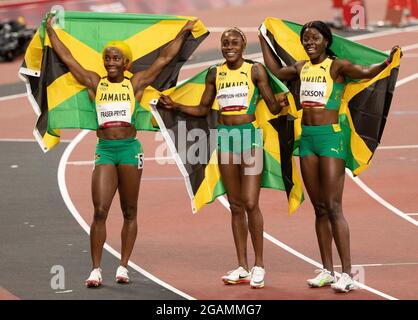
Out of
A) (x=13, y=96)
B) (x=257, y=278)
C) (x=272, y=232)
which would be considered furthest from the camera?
(x=13, y=96)

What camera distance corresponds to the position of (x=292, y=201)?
47.6ft

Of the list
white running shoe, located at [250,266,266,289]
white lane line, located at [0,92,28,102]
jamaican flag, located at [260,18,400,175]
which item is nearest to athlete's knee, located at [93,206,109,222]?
white running shoe, located at [250,266,266,289]

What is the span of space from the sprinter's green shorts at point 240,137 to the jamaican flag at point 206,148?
0.61ft

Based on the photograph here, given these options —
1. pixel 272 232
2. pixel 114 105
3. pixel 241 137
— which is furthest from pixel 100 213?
pixel 272 232

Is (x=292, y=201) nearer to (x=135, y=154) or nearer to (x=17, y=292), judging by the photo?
(x=135, y=154)

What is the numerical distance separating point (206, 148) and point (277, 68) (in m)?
1.11

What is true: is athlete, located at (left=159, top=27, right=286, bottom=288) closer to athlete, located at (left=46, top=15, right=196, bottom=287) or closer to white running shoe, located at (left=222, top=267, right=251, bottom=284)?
white running shoe, located at (left=222, top=267, right=251, bottom=284)

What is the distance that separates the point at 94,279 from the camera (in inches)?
552

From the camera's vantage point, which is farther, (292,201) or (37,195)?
(37,195)

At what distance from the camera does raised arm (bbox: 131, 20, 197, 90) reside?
14.5m

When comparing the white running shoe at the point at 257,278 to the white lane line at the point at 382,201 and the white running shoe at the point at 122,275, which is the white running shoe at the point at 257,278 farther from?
the white lane line at the point at 382,201

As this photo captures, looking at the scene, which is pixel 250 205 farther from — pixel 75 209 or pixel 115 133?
pixel 75 209

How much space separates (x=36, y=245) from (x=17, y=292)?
86.9 inches
